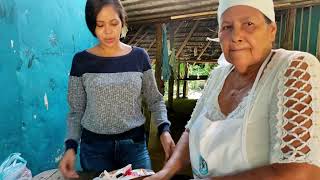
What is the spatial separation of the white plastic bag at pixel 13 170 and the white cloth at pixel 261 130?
1.29 meters

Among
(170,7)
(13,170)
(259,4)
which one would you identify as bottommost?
(13,170)

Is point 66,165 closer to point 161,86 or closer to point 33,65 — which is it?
point 33,65

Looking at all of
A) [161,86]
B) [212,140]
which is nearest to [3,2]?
[212,140]

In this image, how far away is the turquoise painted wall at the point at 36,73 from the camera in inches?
92.0

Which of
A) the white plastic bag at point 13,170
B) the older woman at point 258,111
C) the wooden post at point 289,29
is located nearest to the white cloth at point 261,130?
the older woman at point 258,111

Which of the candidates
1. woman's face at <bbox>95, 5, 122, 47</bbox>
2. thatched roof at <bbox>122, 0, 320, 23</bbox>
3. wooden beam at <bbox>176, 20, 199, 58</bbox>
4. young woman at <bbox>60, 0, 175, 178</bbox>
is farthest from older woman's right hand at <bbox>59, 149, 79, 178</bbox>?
wooden beam at <bbox>176, 20, 199, 58</bbox>

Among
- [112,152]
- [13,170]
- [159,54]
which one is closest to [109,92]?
[112,152]

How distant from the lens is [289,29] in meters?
5.06

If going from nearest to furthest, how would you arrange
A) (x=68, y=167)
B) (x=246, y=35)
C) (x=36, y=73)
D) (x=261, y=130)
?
(x=261, y=130), (x=246, y=35), (x=68, y=167), (x=36, y=73)

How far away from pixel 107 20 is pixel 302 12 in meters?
3.92

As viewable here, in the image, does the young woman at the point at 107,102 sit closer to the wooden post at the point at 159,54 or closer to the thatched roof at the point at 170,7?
the thatched roof at the point at 170,7

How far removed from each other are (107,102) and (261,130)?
981 millimetres

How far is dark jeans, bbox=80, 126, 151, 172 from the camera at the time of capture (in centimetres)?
189

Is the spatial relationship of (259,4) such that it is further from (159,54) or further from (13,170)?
(159,54)
